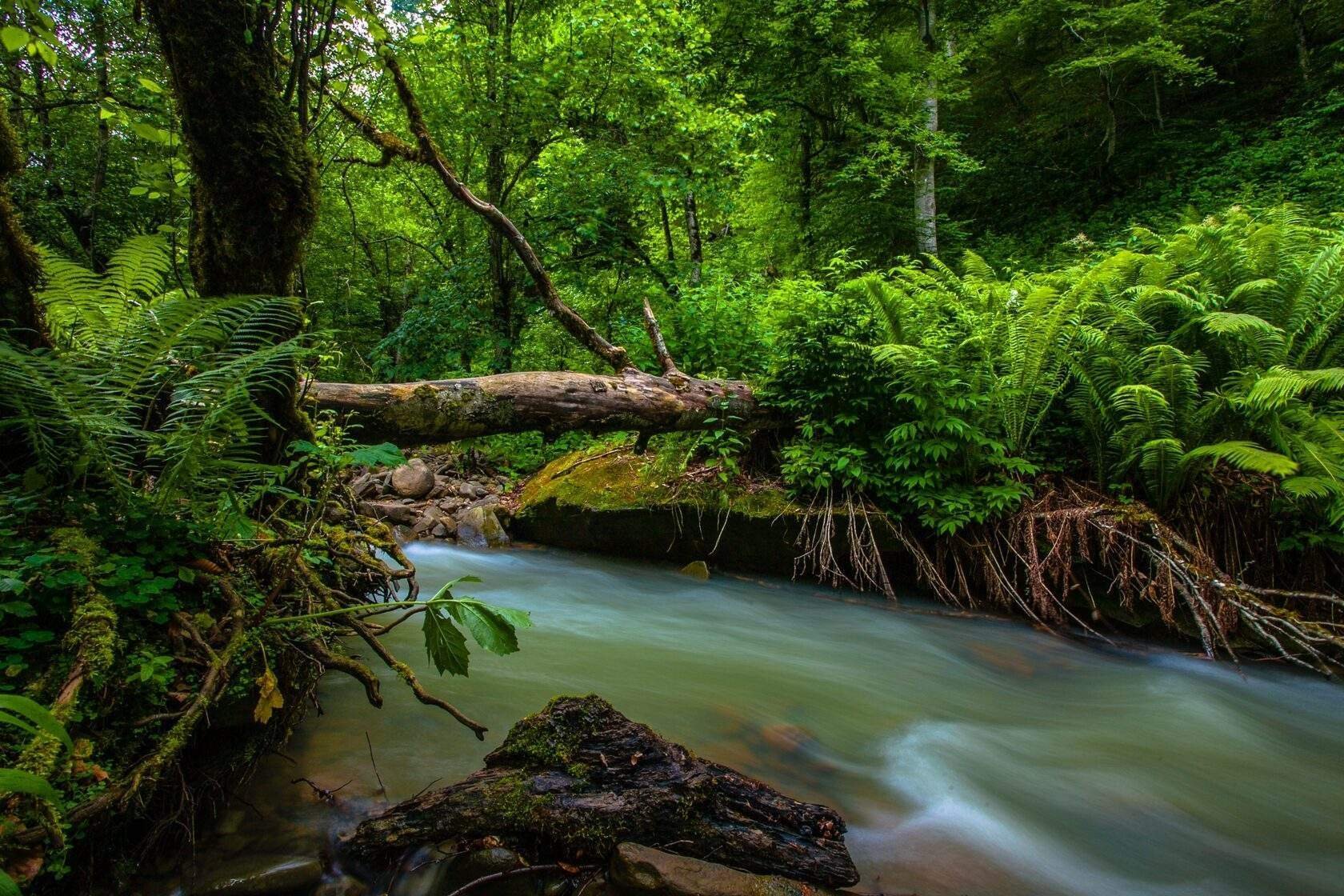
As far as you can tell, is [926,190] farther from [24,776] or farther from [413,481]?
[24,776]

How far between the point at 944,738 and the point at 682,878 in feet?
6.38

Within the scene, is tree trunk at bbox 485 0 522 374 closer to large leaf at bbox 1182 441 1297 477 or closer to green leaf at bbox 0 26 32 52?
green leaf at bbox 0 26 32 52

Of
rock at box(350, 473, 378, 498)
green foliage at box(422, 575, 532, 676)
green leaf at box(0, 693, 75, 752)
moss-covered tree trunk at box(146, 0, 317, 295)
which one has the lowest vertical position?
rock at box(350, 473, 378, 498)

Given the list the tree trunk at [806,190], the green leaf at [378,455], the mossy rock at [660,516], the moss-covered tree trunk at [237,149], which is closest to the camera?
the green leaf at [378,455]

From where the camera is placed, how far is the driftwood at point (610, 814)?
173 cm

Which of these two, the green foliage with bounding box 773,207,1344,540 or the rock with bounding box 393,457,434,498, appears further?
the rock with bounding box 393,457,434,498

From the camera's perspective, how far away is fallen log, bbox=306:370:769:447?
3.76 metres

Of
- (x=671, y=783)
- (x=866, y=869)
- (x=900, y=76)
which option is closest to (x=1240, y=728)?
(x=866, y=869)

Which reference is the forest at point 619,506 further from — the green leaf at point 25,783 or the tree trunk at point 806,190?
the tree trunk at point 806,190

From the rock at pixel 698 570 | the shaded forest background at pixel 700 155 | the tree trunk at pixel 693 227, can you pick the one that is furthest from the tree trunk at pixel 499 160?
the rock at pixel 698 570

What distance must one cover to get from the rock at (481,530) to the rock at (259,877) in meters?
4.30

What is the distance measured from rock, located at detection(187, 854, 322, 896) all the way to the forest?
11 millimetres

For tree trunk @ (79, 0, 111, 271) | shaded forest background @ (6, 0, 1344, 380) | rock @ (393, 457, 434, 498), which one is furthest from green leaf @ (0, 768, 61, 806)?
tree trunk @ (79, 0, 111, 271)

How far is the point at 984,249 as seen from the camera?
11.2 meters
